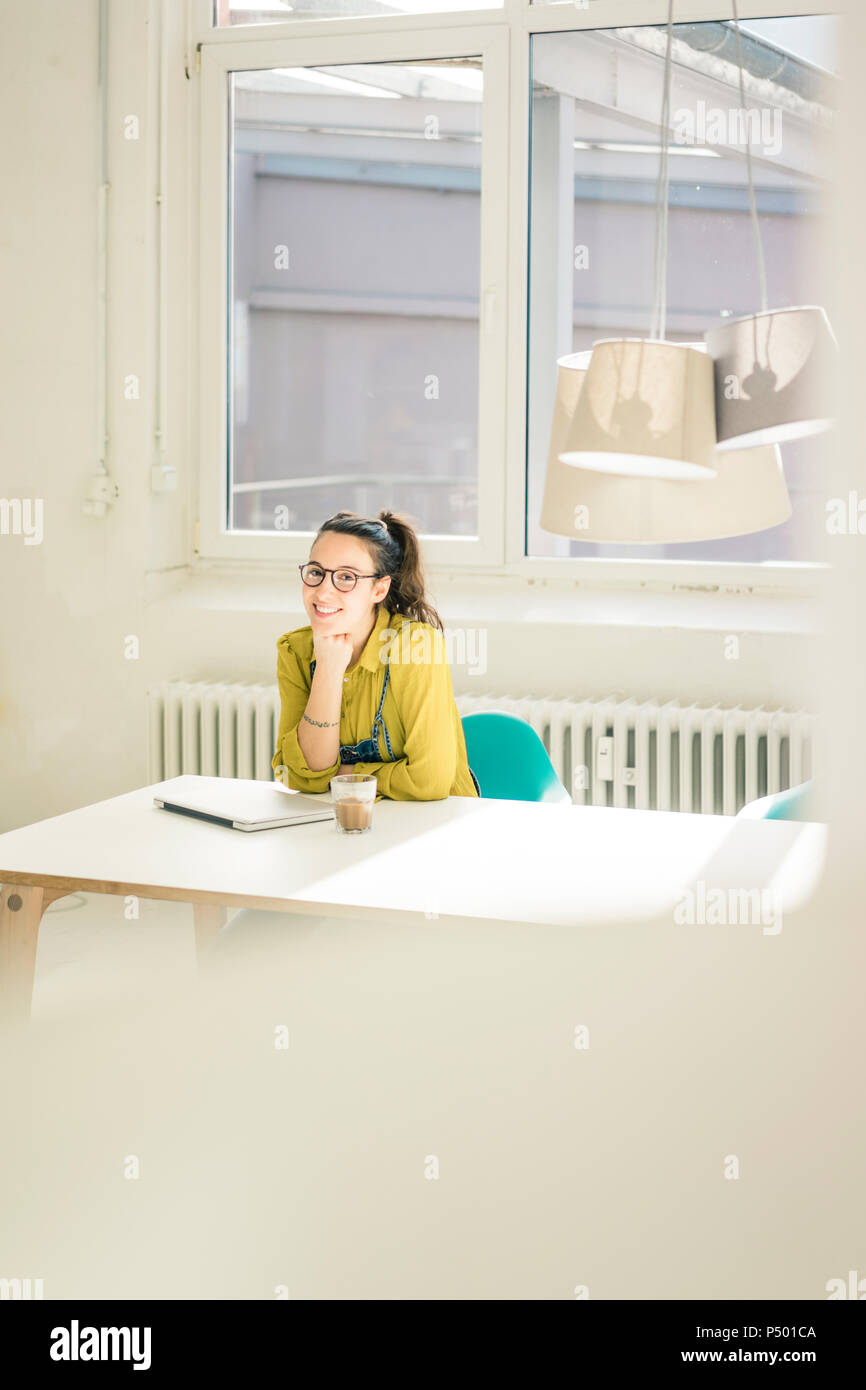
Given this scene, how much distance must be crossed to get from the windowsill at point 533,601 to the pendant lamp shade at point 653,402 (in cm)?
169

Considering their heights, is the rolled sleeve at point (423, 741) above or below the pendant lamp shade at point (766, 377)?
below

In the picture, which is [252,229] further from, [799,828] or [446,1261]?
[446,1261]

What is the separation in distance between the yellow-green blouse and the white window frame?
1.32 meters

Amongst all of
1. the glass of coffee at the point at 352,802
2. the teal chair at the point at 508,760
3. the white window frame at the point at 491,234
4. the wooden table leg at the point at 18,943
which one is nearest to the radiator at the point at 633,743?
the white window frame at the point at 491,234

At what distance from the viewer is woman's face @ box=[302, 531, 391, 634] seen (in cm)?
224

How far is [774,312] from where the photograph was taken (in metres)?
1.40

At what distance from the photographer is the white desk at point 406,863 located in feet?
5.32

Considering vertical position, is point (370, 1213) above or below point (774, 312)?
below

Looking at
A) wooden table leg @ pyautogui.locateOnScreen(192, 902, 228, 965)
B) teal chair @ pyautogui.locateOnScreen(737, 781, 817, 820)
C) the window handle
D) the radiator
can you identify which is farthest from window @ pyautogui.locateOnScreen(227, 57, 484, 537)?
wooden table leg @ pyautogui.locateOnScreen(192, 902, 228, 965)

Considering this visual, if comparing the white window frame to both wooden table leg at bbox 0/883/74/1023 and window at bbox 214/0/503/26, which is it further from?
wooden table leg at bbox 0/883/74/1023

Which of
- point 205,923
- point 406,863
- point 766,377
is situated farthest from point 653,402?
point 205,923

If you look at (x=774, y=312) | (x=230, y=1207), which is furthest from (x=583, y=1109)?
(x=774, y=312)

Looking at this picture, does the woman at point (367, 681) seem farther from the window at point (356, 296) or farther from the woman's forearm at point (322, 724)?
the window at point (356, 296)

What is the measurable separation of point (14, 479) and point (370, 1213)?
10.2 ft
